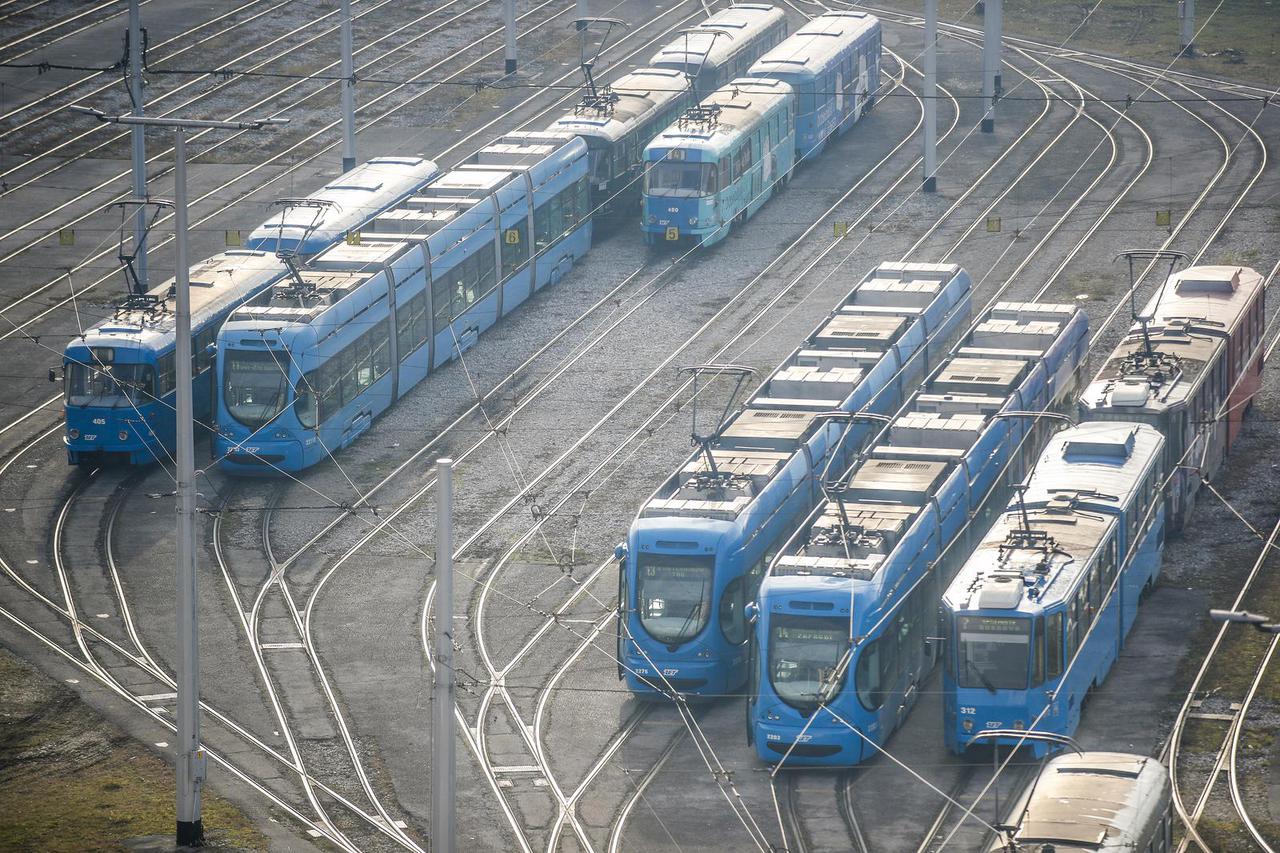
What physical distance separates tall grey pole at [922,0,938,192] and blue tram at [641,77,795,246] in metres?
4.55

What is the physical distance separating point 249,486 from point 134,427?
9.57 feet

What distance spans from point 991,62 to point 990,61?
0.08 metres

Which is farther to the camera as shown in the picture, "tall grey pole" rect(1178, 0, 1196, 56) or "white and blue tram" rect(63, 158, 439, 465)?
"tall grey pole" rect(1178, 0, 1196, 56)

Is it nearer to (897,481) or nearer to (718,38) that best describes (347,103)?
(718,38)

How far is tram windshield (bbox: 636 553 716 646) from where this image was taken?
1436 inches

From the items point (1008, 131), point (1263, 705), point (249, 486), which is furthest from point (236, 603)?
point (1008, 131)

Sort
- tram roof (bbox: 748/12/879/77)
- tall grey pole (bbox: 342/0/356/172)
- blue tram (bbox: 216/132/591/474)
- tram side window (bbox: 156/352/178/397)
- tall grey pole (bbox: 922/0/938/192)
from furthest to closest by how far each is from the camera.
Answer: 1. tram roof (bbox: 748/12/879/77)
2. tall grey pole (bbox: 342/0/356/172)
3. tall grey pole (bbox: 922/0/938/192)
4. tram side window (bbox: 156/352/178/397)
5. blue tram (bbox: 216/132/591/474)

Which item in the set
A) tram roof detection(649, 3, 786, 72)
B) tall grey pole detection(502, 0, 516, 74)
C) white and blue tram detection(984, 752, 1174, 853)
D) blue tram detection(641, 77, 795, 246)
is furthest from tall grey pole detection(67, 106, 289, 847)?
tall grey pole detection(502, 0, 516, 74)

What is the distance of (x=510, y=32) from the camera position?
249 ft

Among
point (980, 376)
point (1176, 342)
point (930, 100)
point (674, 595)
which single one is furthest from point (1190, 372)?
point (930, 100)

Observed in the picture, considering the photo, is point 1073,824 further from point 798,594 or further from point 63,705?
point 63,705

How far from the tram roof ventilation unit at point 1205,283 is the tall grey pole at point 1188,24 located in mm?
29817

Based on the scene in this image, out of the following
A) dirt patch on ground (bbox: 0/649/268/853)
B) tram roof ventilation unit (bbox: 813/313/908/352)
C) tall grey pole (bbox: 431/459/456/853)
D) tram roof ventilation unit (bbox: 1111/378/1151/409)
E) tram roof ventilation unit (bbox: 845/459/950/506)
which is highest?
tall grey pole (bbox: 431/459/456/853)

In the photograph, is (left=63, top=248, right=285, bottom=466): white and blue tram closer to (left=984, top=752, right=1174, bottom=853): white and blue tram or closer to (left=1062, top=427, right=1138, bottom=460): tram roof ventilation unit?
(left=1062, top=427, right=1138, bottom=460): tram roof ventilation unit
